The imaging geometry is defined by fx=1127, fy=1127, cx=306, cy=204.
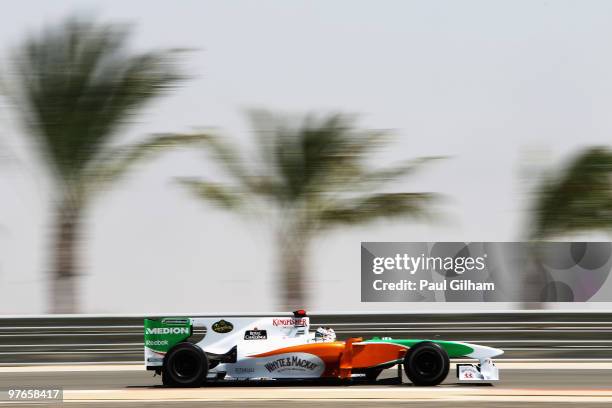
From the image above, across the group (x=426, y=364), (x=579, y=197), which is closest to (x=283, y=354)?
(x=426, y=364)

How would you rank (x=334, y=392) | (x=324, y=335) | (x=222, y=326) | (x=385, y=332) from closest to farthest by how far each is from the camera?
(x=334, y=392)
(x=324, y=335)
(x=222, y=326)
(x=385, y=332)

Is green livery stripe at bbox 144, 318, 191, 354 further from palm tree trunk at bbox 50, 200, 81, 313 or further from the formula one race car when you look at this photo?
palm tree trunk at bbox 50, 200, 81, 313

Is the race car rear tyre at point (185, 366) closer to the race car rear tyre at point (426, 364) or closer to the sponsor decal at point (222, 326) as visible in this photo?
the sponsor decal at point (222, 326)

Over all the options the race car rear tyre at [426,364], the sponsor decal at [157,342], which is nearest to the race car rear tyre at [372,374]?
the race car rear tyre at [426,364]

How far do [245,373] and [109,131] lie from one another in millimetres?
11401

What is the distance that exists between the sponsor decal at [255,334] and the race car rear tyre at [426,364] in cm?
168

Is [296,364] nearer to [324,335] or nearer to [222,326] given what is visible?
[324,335]

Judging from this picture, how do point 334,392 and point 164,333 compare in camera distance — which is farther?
point 164,333

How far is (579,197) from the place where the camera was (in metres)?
25.4

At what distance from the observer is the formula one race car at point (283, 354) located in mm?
12477

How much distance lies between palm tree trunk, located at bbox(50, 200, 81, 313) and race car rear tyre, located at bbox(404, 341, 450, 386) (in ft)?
39.1

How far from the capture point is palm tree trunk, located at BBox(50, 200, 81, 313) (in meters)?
22.9

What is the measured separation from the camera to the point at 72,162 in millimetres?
23188

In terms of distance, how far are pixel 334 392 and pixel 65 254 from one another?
1219 cm
